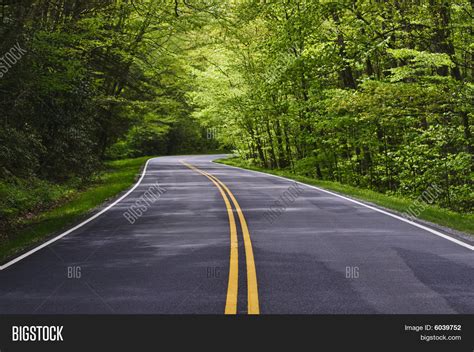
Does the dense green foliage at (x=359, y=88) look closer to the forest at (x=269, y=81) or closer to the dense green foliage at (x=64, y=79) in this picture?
the forest at (x=269, y=81)

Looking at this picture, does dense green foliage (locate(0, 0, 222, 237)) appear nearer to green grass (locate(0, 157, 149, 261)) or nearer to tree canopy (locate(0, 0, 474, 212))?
tree canopy (locate(0, 0, 474, 212))

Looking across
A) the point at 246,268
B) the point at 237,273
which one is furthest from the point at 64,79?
the point at 237,273

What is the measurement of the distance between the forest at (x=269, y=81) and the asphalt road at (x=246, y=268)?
368 centimetres

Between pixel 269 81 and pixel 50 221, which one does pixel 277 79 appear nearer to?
pixel 269 81

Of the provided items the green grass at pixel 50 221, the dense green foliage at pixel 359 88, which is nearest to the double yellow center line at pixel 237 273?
the green grass at pixel 50 221

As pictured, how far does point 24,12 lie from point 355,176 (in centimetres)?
1905

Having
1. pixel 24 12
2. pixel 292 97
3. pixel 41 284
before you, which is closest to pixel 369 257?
pixel 41 284

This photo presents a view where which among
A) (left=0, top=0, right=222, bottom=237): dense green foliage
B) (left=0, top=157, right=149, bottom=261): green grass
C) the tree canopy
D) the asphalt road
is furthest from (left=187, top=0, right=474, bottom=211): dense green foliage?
(left=0, top=157, right=149, bottom=261): green grass

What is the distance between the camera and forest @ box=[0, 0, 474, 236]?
13.5 m

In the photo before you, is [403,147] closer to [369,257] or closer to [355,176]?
[355,176]

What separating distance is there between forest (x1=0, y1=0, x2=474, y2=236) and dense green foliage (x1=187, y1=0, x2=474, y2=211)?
3.9 inches

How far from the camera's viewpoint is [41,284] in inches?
288

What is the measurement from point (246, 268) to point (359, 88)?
648 inches

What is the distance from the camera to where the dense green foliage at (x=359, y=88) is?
1769 cm
